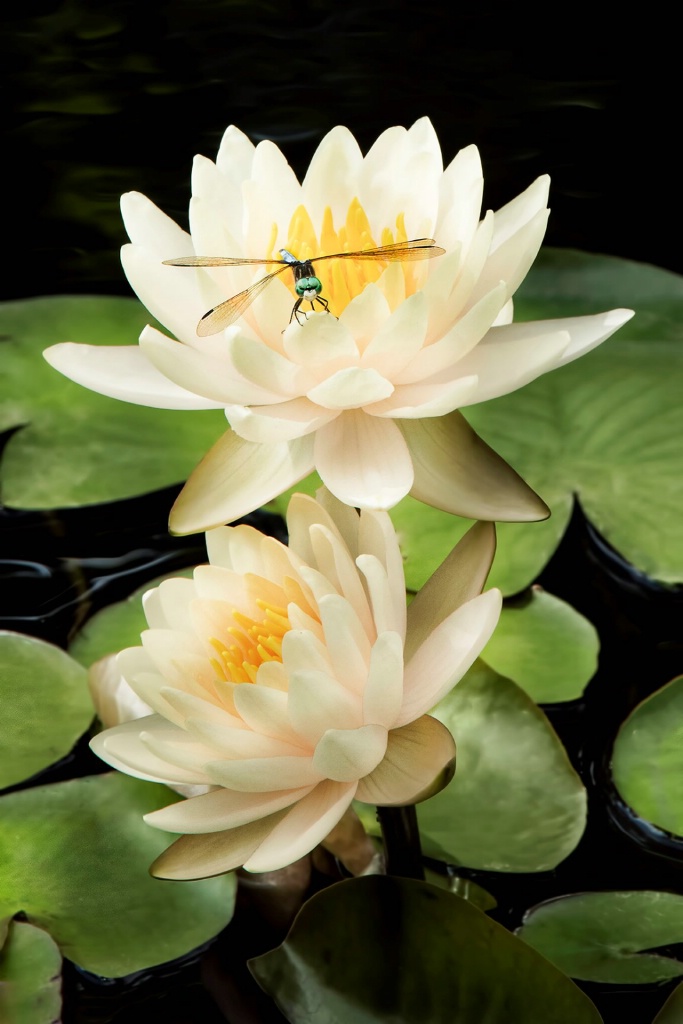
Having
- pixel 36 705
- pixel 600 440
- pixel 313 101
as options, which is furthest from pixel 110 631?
pixel 313 101

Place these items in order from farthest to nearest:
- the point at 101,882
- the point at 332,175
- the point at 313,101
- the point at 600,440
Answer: the point at 313,101, the point at 600,440, the point at 101,882, the point at 332,175

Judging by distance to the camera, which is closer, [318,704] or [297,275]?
[318,704]

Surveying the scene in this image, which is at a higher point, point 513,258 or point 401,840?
point 513,258

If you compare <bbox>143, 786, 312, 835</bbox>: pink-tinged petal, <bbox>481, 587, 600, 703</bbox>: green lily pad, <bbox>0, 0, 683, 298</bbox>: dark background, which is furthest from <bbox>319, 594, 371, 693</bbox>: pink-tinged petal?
<bbox>0, 0, 683, 298</bbox>: dark background

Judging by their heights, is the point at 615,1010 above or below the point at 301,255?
below

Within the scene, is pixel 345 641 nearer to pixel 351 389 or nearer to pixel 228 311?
pixel 351 389

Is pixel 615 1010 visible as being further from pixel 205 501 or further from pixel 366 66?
pixel 366 66

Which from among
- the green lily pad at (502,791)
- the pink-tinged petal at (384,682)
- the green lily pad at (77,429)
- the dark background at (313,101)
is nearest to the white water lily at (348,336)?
the pink-tinged petal at (384,682)

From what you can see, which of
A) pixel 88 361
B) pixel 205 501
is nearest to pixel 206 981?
pixel 205 501
